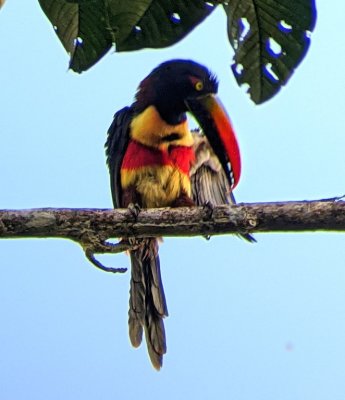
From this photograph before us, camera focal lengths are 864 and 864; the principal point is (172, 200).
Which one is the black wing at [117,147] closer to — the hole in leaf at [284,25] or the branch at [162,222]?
the branch at [162,222]

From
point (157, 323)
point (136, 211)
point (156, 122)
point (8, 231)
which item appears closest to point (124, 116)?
point (156, 122)

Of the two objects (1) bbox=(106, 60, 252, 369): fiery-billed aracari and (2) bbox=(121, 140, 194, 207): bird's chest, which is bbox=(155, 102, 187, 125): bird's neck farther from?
(2) bbox=(121, 140, 194, 207): bird's chest

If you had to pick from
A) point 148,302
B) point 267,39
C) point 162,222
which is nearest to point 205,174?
point 148,302

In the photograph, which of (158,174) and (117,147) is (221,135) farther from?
(117,147)

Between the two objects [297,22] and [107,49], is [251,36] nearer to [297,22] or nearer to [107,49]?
[297,22]

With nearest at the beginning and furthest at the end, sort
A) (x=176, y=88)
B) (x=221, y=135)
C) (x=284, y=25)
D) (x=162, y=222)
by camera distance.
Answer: (x=284, y=25) < (x=162, y=222) < (x=221, y=135) < (x=176, y=88)

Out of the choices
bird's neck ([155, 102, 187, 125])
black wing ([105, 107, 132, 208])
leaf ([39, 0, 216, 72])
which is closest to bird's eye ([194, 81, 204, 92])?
bird's neck ([155, 102, 187, 125])

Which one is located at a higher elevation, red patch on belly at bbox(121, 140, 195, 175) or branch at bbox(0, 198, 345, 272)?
red patch on belly at bbox(121, 140, 195, 175)

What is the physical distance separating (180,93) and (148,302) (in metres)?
1.02

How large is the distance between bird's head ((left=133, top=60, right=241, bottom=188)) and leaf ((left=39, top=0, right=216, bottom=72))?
1579 millimetres

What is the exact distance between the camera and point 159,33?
1866 millimetres

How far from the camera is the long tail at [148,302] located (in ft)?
13.2

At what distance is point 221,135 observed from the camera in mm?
3279

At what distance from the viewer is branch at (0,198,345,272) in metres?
2.38
